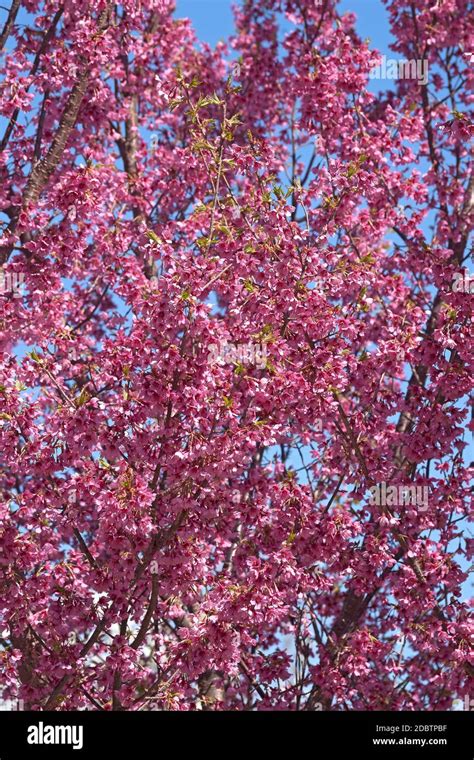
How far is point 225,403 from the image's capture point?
27.2ft

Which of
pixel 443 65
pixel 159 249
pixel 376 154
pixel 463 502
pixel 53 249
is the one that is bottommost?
pixel 463 502

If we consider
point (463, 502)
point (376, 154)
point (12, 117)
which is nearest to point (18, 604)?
point (463, 502)

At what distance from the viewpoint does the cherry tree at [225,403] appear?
28.0 feet

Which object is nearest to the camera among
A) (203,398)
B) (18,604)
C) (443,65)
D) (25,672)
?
(203,398)

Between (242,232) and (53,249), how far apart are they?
257 centimetres

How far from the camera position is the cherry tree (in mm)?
8547
